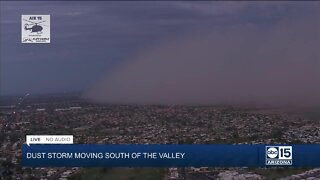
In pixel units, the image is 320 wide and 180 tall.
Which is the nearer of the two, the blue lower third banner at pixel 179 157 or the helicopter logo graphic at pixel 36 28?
the blue lower third banner at pixel 179 157

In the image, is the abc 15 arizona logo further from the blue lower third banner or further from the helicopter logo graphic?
the helicopter logo graphic

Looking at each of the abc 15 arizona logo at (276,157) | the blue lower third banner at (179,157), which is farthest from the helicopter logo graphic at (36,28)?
the abc 15 arizona logo at (276,157)

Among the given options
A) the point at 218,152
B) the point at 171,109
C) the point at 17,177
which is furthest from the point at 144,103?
the point at 17,177

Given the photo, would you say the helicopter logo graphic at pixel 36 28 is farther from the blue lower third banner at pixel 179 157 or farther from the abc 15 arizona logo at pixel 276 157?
the abc 15 arizona logo at pixel 276 157

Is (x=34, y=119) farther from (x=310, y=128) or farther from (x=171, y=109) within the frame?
(x=310, y=128)

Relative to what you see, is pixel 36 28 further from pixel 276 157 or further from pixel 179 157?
pixel 276 157

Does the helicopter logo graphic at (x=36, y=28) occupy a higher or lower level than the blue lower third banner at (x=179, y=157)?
higher

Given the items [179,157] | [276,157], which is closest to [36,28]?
[179,157]

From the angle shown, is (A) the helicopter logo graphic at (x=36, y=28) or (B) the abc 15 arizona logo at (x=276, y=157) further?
(A) the helicopter logo graphic at (x=36, y=28)

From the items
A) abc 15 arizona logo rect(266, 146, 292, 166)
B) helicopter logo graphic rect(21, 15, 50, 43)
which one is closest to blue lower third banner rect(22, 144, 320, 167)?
abc 15 arizona logo rect(266, 146, 292, 166)
